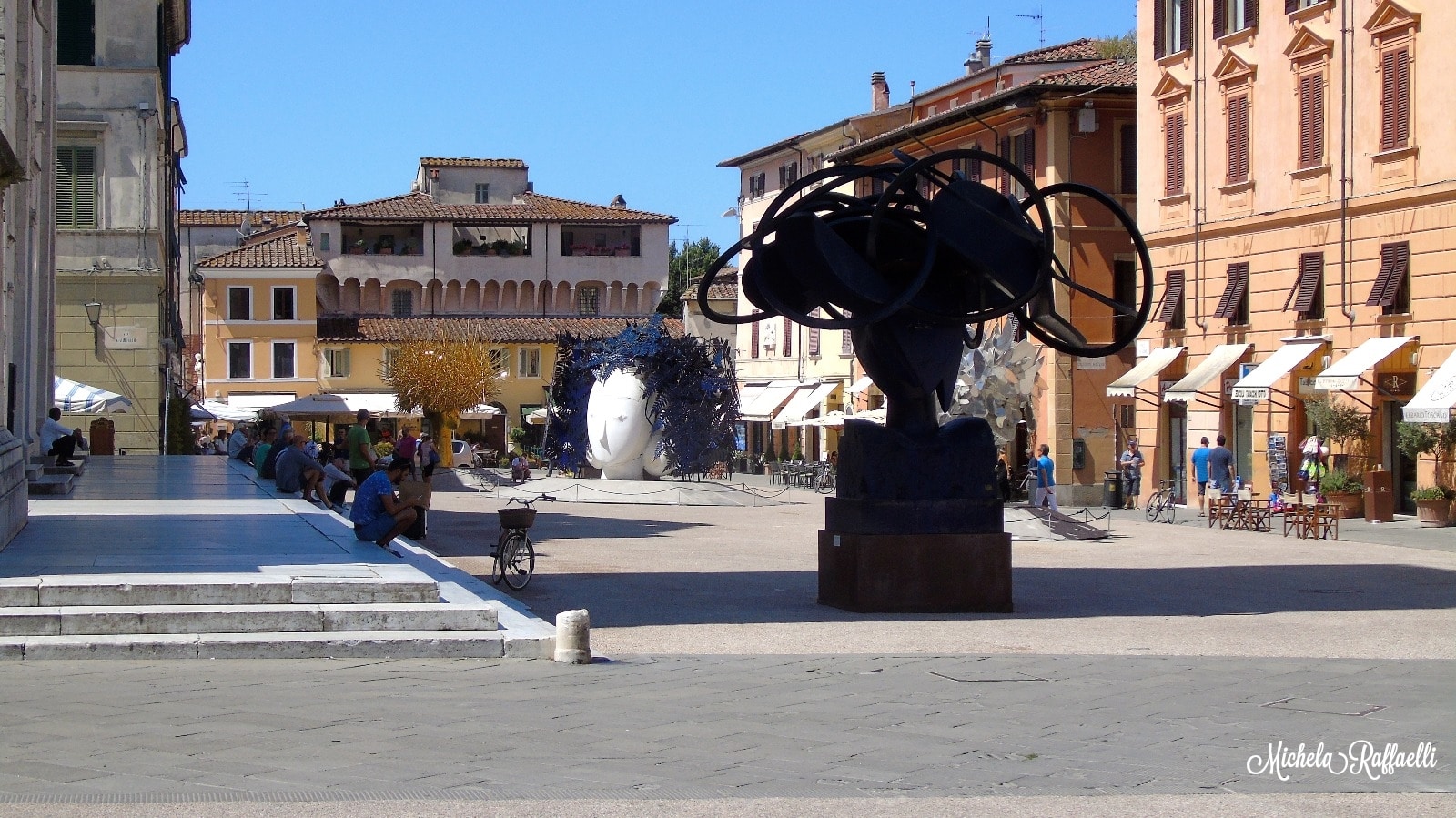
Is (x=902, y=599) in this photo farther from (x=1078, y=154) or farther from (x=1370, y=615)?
(x=1078, y=154)

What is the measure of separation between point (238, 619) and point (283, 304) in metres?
67.5

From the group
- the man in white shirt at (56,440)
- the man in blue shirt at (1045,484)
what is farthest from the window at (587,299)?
the man in blue shirt at (1045,484)

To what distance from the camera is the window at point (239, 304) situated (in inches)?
3000

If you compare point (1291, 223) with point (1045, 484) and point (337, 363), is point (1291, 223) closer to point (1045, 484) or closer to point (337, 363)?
point (1045, 484)

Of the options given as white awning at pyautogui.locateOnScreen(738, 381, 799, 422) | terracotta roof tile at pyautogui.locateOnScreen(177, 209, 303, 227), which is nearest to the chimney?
white awning at pyautogui.locateOnScreen(738, 381, 799, 422)

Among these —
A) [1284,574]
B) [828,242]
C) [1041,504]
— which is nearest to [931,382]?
[828,242]

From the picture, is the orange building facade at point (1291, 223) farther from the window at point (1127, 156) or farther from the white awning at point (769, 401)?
the white awning at point (769, 401)

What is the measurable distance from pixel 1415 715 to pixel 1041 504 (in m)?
17.7

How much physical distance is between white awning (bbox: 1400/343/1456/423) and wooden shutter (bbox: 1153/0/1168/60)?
476 inches

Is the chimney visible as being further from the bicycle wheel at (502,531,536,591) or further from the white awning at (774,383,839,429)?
the bicycle wheel at (502,531,536,591)

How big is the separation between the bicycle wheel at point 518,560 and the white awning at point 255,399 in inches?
2073

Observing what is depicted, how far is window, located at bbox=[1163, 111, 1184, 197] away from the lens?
37188 millimetres

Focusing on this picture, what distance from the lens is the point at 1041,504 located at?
27.4m

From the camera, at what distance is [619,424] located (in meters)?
38.7
